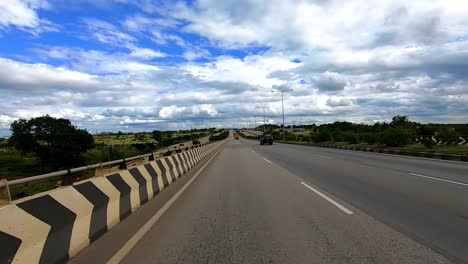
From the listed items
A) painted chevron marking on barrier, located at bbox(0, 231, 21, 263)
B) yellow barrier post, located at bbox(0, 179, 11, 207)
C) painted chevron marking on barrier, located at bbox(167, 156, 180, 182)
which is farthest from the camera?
painted chevron marking on barrier, located at bbox(167, 156, 180, 182)

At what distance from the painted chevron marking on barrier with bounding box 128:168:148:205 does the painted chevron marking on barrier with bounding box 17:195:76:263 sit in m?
4.57

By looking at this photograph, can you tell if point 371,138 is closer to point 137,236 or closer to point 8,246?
point 137,236

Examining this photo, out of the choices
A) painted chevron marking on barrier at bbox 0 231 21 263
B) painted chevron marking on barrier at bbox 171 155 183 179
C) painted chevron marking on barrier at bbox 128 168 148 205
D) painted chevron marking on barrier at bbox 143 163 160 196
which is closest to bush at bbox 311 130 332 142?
painted chevron marking on barrier at bbox 171 155 183 179

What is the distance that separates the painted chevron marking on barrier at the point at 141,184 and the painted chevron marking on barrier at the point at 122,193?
997 millimetres

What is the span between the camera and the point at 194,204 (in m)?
11.2

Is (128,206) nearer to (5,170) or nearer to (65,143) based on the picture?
(5,170)

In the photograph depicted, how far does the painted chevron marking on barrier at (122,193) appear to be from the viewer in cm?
913

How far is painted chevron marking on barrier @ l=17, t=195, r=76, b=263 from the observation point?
5547 millimetres

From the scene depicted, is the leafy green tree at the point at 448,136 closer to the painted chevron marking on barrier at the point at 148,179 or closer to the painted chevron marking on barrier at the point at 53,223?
the painted chevron marking on barrier at the point at 148,179

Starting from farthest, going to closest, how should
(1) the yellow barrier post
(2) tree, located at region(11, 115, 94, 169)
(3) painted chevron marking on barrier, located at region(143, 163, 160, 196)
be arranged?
1. (2) tree, located at region(11, 115, 94, 169)
2. (3) painted chevron marking on barrier, located at region(143, 163, 160, 196)
3. (1) the yellow barrier post

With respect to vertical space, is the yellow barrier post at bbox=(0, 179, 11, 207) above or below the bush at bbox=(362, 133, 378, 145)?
above

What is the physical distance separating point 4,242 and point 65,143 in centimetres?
8009

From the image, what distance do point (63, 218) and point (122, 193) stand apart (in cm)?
334

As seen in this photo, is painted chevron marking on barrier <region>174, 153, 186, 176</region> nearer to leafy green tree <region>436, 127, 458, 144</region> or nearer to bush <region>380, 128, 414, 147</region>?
leafy green tree <region>436, 127, 458, 144</region>
